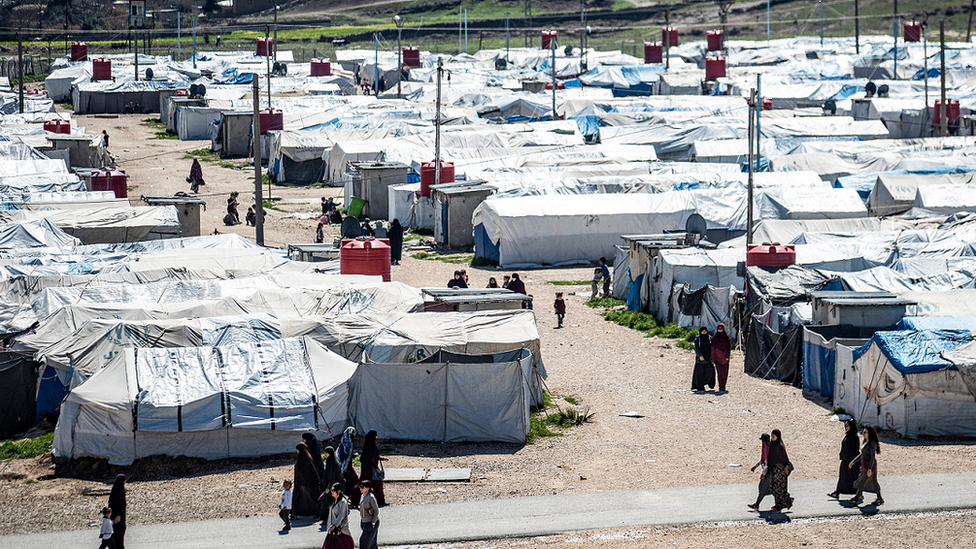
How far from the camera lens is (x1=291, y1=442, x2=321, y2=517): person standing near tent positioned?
1398cm

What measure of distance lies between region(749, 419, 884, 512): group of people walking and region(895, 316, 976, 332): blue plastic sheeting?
202 inches

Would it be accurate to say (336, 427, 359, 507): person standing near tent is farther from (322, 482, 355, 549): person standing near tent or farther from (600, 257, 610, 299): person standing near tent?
(600, 257, 610, 299): person standing near tent

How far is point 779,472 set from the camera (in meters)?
14.0

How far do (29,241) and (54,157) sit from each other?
17.0m

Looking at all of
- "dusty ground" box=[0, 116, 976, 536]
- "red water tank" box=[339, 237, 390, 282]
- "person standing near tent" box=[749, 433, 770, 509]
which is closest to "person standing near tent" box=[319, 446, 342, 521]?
"dusty ground" box=[0, 116, 976, 536]

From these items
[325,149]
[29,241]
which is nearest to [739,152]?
[325,149]

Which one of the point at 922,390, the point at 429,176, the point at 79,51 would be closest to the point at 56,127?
the point at 429,176

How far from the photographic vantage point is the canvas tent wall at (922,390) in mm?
17016

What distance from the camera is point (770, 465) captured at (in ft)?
46.0

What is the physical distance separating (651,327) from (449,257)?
10.1m

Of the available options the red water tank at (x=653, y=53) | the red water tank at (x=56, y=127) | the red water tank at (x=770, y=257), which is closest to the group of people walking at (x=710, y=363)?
the red water tank at (x=770, y=257)

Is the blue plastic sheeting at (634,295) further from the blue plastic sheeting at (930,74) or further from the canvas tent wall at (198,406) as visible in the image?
the blue plastic sheeting at (930,74)

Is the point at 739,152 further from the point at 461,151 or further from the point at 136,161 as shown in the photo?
the point at 136,161

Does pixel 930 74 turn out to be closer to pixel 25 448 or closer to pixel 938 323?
pixel 938 323
